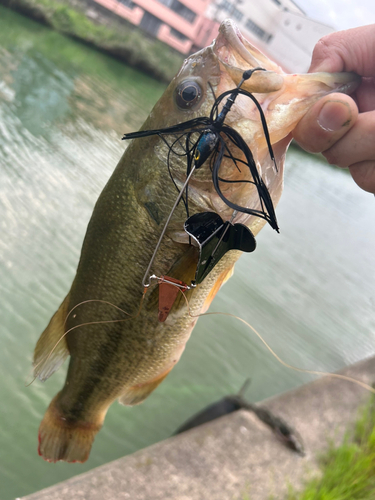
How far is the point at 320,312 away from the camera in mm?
5676

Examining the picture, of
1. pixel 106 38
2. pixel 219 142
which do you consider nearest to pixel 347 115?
pixel 219 142

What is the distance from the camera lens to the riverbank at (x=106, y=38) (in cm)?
1952

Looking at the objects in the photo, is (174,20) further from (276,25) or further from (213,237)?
(213,237)

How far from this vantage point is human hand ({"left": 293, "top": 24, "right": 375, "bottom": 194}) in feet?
3.46

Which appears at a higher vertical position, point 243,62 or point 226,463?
point 243,62

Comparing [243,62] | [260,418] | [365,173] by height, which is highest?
[243,62]

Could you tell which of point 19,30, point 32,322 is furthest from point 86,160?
point 19,30

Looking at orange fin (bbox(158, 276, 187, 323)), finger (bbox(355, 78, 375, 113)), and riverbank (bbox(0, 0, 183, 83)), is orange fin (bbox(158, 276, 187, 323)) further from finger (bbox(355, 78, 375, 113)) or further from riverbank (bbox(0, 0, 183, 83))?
riverbank (bbox(0, 0, 183, 83))

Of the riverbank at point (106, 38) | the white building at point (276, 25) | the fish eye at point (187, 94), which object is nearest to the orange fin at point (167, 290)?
the fish eye at point (187, 94)

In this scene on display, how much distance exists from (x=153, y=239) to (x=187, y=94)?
50 cm

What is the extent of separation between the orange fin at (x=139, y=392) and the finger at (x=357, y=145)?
1260 millimetres

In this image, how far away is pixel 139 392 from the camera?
72.4 inches

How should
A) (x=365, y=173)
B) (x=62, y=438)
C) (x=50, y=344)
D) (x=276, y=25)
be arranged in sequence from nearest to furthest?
(x=365, y=173) → (x=50, y=344) → (x=62, y=438) → (x=276, y=25)

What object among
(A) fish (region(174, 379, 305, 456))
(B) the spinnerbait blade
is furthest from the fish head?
(A) fish (region(174, 379, 305, 456))
